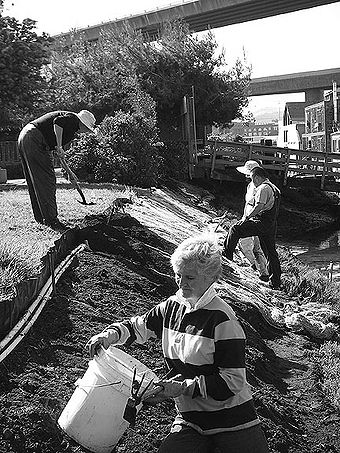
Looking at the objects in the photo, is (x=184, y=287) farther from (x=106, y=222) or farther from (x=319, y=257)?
(x=319, y=257)

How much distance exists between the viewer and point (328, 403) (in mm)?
7668

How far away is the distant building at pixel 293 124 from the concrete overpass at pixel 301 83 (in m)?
3.35

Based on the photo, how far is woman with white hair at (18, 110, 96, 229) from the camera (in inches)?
428

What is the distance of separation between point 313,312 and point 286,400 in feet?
15.6

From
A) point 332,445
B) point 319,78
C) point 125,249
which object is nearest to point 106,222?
point 125,249

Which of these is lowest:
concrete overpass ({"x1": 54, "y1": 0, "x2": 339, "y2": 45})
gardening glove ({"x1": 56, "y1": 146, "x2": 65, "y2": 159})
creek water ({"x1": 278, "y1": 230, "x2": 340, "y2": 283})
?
creek water ({"x1": 278, "y1": 230, "x2": 340, "y2": 283})

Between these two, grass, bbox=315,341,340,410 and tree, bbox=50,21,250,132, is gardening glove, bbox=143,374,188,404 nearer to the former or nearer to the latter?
grass, bbox=315,341,340,410

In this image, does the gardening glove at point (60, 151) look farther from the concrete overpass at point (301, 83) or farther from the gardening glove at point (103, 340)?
the concrete overpass at point (301, 83)

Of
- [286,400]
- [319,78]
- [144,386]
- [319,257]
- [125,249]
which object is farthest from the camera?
[319,78]

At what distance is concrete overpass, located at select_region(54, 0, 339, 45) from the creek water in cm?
3427

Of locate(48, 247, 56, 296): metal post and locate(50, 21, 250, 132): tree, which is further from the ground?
locate(50, 21, 250, 132): tree

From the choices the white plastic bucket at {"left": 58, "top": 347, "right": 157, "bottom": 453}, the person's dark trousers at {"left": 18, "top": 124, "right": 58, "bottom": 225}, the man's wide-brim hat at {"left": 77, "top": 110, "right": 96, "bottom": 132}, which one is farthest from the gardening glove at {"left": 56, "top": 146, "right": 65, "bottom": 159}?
the white plastic bucket at {"left": 58, "top": 347, "right": 157, "bottom": 453}

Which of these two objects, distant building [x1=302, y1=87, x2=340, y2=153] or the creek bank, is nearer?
the creek bank

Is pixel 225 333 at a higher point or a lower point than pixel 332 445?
higher
